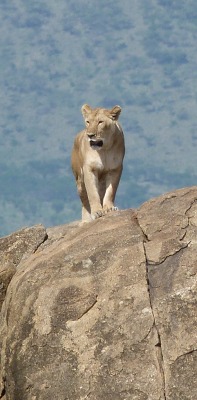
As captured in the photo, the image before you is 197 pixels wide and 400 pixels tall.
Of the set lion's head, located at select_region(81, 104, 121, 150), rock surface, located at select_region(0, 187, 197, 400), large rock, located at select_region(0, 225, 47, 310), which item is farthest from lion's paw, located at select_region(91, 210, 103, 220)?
Answer: rock surface, located at select_region(0, 187, 197, 400)

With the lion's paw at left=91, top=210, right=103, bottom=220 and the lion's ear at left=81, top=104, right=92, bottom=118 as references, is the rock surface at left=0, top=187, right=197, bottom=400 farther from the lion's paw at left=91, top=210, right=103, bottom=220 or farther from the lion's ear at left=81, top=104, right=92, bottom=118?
the lion's ear at left=81, top=104, right=92, bottom=118

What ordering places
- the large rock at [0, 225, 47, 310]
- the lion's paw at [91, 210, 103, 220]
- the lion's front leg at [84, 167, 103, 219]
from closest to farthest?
1. the large rock at [0, 225, 47, 310]
2. the lion's paw at [91, 210, 103, 220]
3. the lion's front leg at [84, 167, 103, 219]

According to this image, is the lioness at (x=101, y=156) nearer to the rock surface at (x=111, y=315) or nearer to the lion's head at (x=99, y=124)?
the lion's head at (x=99, y=124)

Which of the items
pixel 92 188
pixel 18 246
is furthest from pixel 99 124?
pixel 18 246

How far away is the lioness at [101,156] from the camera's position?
58.9 ft

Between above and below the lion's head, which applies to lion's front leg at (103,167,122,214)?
below

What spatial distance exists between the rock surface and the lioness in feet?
10.6

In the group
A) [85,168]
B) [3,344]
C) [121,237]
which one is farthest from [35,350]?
[85,168]

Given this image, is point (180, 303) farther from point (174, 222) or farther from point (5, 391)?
point (5, 391)

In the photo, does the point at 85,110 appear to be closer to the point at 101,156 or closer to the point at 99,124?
the point at 99,124

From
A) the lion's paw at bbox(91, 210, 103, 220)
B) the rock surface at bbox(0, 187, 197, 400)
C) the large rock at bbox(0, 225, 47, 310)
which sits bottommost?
the rock surface at bbox(0, 187, 197, 400)

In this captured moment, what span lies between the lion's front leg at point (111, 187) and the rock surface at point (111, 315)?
10.4ft

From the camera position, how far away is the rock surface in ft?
42.9

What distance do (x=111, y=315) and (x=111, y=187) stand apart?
5091 mm
